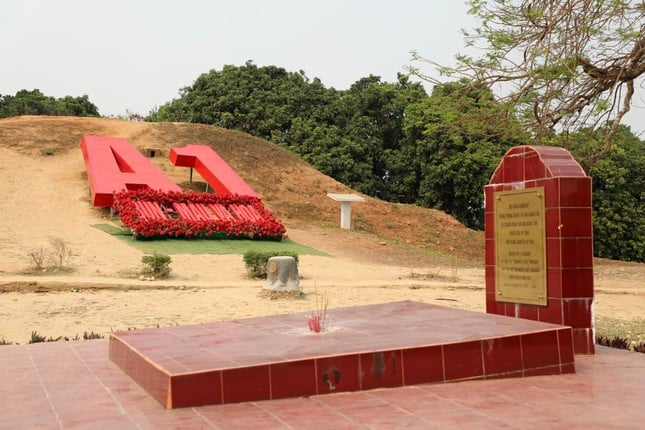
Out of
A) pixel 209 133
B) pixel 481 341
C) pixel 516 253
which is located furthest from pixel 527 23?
pixel 209 133

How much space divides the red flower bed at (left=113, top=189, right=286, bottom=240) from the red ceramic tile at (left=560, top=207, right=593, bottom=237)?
469 inches

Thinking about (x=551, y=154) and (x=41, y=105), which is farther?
(x=41, y=105)

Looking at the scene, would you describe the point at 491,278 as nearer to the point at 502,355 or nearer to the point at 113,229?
the point at 502,355

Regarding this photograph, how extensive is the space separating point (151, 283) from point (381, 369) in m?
7.43

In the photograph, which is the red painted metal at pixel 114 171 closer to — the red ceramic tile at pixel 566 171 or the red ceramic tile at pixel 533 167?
the red ceramic tile at pixel 533 167

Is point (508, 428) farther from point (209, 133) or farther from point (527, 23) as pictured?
point (209, 133)

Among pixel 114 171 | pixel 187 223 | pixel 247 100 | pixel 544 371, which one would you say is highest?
pixel 247 100

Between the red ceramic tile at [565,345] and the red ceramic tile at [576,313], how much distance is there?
761 mm

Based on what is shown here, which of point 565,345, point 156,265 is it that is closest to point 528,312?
point 565,345

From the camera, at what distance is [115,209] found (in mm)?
17328

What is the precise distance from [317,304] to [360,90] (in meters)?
24.9

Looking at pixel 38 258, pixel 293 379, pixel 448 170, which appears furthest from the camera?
pixel 448 170

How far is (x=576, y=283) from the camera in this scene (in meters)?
4.89

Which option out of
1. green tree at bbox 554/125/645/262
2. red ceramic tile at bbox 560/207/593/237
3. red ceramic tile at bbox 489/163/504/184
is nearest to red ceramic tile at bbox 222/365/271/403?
red ceramic tile at bbox 560/207/593/237
